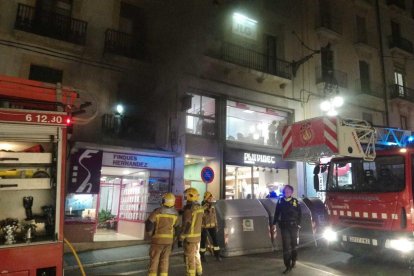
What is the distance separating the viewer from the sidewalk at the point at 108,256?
8.04 metres

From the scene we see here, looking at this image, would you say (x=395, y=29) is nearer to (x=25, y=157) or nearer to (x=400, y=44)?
(x=400, y=44)

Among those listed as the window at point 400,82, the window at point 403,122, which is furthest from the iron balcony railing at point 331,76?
the window at point 403,122

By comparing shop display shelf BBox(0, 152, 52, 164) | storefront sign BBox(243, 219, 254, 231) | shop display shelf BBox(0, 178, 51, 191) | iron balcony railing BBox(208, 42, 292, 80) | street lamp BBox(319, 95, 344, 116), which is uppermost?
iron balcony railing BBox(208, 42, 292, 80)

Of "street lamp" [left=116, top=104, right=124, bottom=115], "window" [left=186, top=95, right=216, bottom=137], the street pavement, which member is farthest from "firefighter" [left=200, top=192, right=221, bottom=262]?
"window" [left=186, top=95, right=216, bottom=137]

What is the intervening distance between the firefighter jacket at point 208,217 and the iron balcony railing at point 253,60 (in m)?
7.29

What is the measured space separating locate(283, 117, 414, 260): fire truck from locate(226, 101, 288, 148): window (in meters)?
6.09

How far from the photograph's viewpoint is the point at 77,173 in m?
10.1

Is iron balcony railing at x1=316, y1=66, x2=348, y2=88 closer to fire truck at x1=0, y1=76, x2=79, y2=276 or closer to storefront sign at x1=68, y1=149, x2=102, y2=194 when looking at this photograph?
storefront sign at x1=68, y1=149, x2=102, y2=194

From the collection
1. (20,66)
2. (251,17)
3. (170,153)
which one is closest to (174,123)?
(170,153)

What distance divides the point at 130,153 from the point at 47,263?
798 centimetres

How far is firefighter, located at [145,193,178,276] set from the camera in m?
5.33

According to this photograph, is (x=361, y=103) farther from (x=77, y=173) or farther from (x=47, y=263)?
(x=47, y=263)

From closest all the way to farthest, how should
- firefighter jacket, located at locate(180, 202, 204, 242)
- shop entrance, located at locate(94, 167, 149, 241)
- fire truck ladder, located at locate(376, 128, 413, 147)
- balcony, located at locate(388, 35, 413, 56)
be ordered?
firefighter jacket, located at locate(180, 202, 204, 242) → fire truck ladder, located at locate(376, 128, 413, 147) → shop entrance, located at locate(94, 167, 149, 241) → balcony, located at locate(388, 35, 413, 56)

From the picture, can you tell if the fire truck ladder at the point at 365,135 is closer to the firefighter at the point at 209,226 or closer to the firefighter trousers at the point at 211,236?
the firefighter at the point at 209,226
